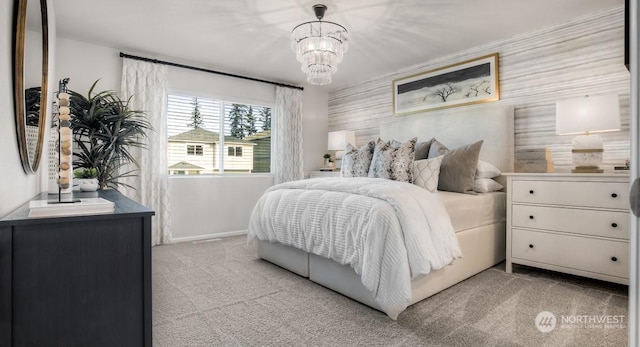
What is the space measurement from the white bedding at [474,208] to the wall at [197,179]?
2.88 meters

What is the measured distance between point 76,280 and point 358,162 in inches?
102

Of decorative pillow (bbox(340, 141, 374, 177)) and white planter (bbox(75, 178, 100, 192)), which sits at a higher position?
decorative pillow (bbox(340, 141, 374, 177))

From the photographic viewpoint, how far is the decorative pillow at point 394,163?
2914mm

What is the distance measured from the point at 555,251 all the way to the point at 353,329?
1822mm

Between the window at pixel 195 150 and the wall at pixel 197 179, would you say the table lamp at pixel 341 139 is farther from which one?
the window at pixel 195 150

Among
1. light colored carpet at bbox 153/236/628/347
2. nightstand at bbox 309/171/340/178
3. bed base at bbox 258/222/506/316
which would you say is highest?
nightstand at bbox 309/171/340/178

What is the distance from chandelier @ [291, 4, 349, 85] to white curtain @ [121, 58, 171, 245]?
6.51 feet

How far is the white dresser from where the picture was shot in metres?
2.33

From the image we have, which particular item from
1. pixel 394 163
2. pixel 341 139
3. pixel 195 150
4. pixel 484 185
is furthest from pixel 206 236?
pixel 484 185

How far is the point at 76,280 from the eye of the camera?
1062 mm

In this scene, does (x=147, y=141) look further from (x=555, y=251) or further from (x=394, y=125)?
(x=555, y=251)

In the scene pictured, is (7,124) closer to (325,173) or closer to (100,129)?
(100,129)

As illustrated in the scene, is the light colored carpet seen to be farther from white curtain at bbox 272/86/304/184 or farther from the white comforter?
white curtain at bbox 272/86/304/184

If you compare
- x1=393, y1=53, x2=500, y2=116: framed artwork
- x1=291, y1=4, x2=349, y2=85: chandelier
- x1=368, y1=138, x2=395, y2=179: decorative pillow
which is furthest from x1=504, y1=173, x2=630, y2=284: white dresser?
x1=291, y1=4, x2=349, y2=85: chandelier
